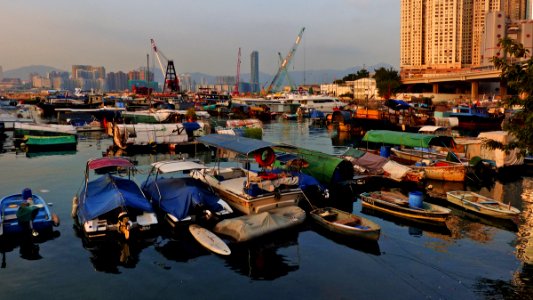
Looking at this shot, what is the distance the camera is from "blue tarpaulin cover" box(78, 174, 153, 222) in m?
18.8

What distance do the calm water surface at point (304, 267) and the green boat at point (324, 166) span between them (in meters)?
5.29

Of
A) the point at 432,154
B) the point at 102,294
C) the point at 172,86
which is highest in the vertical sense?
the point at 172,86

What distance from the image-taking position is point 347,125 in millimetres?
66938

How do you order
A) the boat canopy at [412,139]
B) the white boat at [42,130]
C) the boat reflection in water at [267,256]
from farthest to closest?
the white boat at [42,130] < the boat canopy at [412,139] < the boat reflection in water at [267,256]

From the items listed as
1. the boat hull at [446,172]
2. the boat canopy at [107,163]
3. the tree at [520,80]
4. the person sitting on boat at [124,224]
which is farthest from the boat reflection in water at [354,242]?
the boat hull at [446,172]

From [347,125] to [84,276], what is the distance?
182 ft

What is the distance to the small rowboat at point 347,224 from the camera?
18.6 metres

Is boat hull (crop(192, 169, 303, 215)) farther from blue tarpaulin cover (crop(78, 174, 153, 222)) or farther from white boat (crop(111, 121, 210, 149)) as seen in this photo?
white boat (crop(111, 121, 210, 149))

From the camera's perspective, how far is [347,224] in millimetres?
19766

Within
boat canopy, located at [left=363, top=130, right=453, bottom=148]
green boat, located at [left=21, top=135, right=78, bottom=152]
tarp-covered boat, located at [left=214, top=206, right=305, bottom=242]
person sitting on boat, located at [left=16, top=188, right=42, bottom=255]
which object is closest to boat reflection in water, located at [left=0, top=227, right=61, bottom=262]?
person sitting on boat, located at [left=16, top=188, right=42, bottom=255]

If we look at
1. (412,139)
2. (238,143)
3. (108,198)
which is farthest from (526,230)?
(108,198)

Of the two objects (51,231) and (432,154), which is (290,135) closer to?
(432,154)

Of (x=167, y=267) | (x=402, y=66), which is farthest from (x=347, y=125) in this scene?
(x=402, y=66)

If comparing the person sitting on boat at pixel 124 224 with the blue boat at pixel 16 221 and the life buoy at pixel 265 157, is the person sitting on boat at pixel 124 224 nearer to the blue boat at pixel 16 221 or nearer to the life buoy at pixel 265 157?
the blue boat at pixel 16 221
